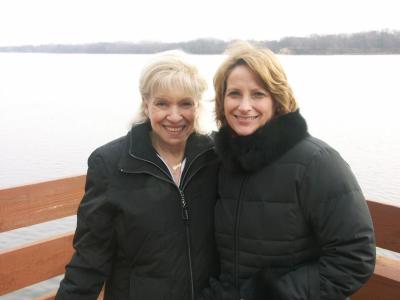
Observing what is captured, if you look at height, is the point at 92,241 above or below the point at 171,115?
below

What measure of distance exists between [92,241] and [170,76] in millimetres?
759

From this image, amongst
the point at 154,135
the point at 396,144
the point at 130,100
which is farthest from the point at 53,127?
the point at 154,135

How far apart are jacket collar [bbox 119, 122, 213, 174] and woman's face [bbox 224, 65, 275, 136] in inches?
10.5

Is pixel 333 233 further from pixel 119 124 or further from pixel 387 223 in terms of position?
pixel 119 124

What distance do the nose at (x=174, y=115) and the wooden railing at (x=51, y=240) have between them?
44.6 inches

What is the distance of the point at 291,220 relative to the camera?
6.00 ft

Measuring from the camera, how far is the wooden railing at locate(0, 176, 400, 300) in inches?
98.6

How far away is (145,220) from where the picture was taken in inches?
80.0

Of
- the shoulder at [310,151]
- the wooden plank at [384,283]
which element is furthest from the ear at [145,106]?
the wooden plank at [384,283]

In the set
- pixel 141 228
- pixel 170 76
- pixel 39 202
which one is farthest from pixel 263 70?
pixel 39 202

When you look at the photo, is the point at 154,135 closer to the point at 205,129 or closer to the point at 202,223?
the point at 205,129

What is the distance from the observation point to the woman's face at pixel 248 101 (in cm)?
193

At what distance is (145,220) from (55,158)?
33.0 ft

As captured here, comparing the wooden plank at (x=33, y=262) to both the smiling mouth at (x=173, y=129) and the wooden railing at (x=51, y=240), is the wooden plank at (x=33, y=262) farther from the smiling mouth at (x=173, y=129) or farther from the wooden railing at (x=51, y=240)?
the smiling mouth at (x=173, y=129)
